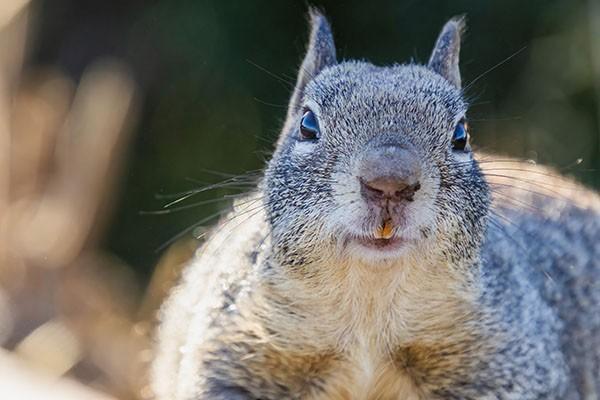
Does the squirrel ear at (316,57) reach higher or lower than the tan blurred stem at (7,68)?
higher

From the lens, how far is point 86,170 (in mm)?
8641

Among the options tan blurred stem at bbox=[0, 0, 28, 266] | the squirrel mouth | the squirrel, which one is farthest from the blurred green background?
the squirrel mouth

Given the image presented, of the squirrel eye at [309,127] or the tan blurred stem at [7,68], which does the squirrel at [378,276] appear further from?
the tan blurred stem at [7,68]

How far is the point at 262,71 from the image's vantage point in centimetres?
914

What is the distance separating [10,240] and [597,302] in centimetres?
375

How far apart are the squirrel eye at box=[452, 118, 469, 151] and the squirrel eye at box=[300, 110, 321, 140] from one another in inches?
18.6

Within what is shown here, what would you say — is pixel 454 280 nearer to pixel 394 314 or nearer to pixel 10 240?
pixel 394 314

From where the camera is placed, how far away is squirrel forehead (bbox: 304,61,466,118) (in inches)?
171

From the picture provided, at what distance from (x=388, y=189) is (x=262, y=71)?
17.8 ft

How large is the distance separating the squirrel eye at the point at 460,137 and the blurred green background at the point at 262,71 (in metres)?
3.91

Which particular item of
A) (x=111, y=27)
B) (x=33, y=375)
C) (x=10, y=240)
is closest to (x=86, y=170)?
(x=10, y=240)

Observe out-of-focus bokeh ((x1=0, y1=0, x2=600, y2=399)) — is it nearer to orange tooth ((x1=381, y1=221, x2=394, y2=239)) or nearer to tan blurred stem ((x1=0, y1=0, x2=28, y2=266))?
tan blurred stem ((x1=0, y1=0, x2=28, y2=266))

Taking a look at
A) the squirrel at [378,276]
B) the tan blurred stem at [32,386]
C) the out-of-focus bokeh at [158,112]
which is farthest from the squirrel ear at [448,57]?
the out-of-focus bokeh at [158,112]

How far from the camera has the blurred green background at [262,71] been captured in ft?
29.0
